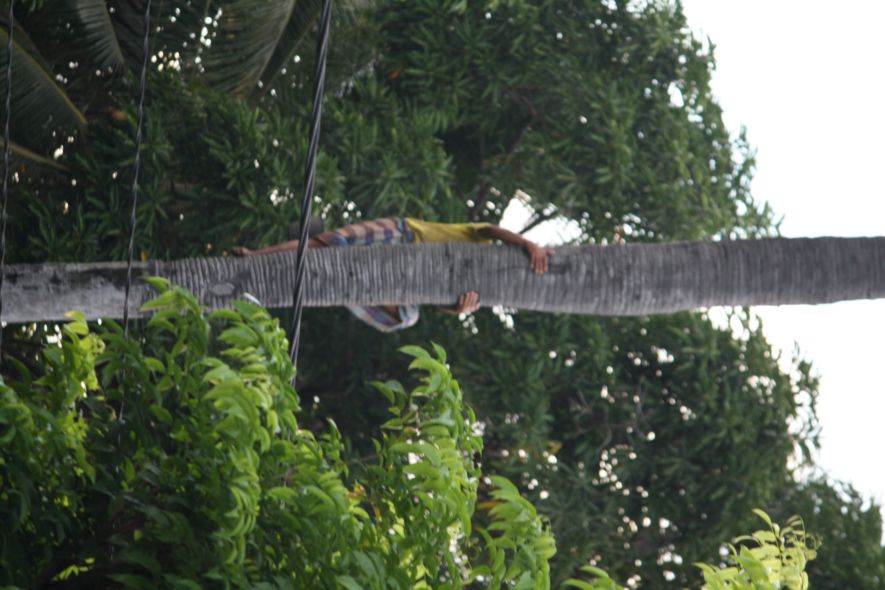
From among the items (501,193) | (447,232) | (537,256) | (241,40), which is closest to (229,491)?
(537,256)

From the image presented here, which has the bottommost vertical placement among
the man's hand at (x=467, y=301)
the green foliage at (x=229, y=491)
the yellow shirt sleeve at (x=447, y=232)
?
the green foliage at (x=229, y=491)

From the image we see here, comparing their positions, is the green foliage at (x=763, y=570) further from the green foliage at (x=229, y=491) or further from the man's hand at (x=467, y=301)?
the man's hand at (x=467, y=301)

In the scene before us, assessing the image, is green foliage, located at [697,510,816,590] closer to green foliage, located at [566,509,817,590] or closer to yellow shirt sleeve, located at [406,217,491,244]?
green foliage, located at [566,509,817,590]

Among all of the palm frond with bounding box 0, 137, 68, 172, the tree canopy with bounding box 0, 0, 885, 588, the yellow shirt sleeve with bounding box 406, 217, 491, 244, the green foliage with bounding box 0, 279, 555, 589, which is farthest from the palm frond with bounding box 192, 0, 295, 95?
the green foliage with bounding box 0, 279, 555, 589

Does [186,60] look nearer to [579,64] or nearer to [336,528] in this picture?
[579,64]

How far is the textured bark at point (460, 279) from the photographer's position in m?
4.84

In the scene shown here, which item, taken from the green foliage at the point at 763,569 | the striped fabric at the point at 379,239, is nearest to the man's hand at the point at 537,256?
the striped fabric at the point at 379,239

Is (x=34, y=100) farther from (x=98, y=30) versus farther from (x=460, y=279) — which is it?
(x=460, y=279)

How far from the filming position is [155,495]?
2.12 m

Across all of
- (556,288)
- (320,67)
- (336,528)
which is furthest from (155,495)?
(556,288)

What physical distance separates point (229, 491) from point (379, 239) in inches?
133

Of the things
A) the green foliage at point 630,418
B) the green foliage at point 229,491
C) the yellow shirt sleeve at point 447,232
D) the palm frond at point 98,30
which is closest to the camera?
the green foliage at point 229,491

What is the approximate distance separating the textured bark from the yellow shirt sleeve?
23cm

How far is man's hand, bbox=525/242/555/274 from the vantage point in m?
4.94
